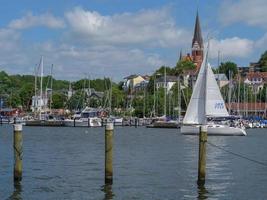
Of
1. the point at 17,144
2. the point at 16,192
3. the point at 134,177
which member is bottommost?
the point at 16,192

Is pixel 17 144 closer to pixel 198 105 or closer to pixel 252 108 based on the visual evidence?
pixel 198 105

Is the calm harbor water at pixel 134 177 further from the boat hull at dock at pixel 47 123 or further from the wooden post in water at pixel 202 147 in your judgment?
the boat hull at dock at pixel 47 123

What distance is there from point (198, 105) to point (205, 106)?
41.2 inches

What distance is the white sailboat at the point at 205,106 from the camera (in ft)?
284

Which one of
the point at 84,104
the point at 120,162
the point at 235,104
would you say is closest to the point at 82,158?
the point at 120,162

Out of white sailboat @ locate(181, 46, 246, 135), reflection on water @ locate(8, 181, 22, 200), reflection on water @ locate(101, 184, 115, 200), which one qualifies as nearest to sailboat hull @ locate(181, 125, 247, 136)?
white sailboat @ locate(181, 46, 246, 135)

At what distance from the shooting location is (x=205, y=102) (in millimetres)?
86062

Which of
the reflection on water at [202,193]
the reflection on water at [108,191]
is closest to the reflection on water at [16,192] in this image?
the reflection on water at [108,191]

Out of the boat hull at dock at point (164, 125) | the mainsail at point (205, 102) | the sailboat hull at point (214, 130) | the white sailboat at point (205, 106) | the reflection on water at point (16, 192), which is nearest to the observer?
the reflection on water at point (16, 192)

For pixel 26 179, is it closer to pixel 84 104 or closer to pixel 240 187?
pixel 240 187

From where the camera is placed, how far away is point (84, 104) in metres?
193

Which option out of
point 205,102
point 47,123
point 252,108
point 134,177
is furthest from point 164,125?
point 134,177

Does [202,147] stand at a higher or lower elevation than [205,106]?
lower

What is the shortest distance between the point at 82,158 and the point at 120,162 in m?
5.02
